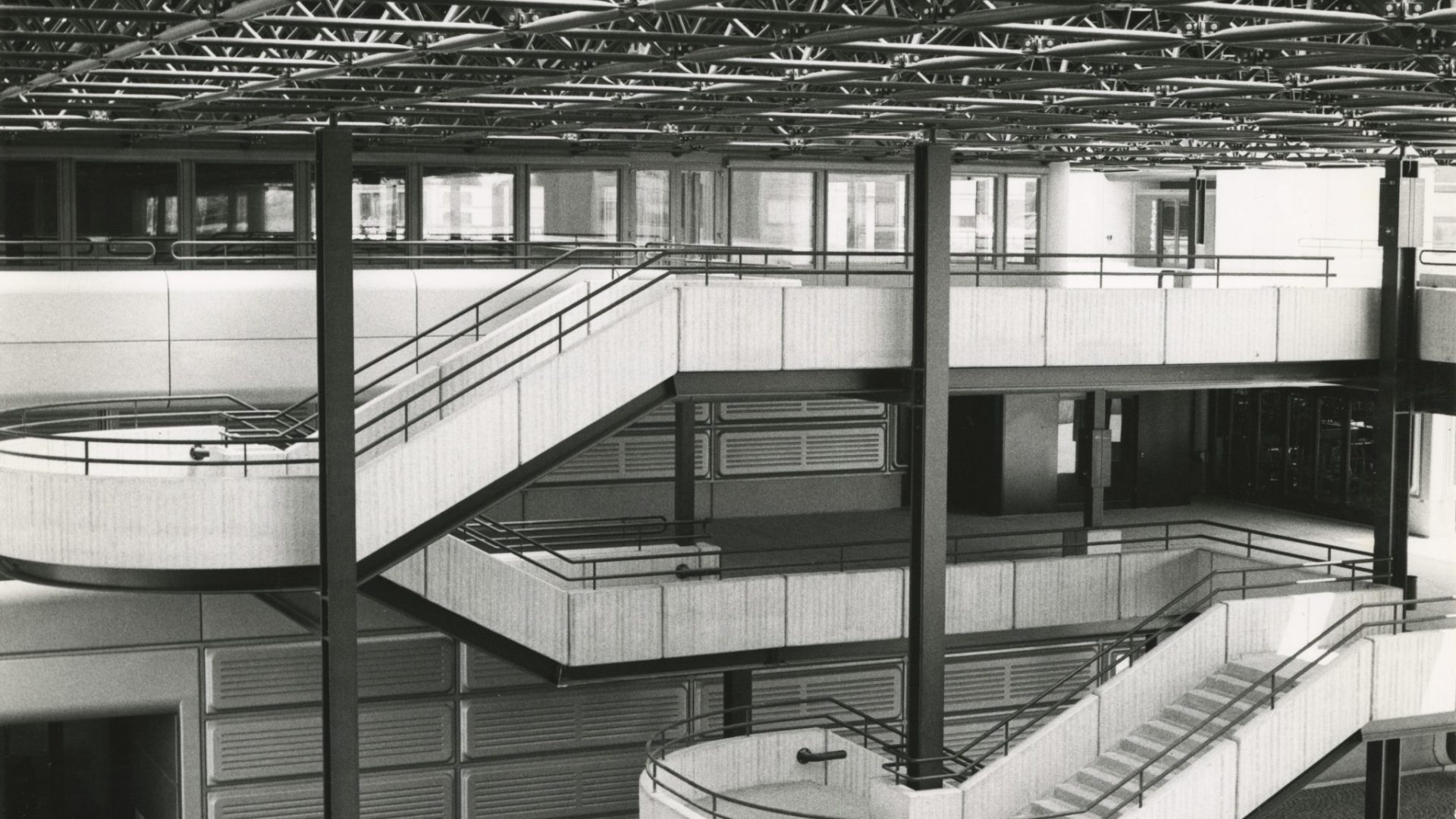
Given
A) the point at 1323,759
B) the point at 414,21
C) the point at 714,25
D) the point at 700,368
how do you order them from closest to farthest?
the point at 414,21
the point at 714,25
the point at 700,368
the point at 1323,759

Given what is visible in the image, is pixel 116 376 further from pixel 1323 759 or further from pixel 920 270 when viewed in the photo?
pixel 1323 759

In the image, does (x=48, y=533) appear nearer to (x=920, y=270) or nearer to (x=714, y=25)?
(x=714, y=25)

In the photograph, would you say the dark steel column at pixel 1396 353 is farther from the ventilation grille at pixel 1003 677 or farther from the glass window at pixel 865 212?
the glass window at pixel 865 212

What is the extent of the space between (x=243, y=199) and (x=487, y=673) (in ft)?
28.6

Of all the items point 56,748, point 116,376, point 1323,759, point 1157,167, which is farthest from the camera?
point 1157,167

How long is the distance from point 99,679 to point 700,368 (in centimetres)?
1030

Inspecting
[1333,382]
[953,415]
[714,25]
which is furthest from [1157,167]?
[714,25]

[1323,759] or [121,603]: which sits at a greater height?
[121,603]

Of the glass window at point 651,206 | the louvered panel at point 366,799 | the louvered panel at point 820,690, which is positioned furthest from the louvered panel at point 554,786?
the glass window at point 651,206

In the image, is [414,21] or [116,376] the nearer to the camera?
[414,21]

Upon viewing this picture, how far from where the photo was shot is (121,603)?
25594 mm

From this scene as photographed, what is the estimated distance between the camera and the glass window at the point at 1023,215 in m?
36.6

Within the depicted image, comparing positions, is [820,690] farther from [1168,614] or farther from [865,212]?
[865,212]

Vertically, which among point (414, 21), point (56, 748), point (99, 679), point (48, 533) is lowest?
point (56, 748)
